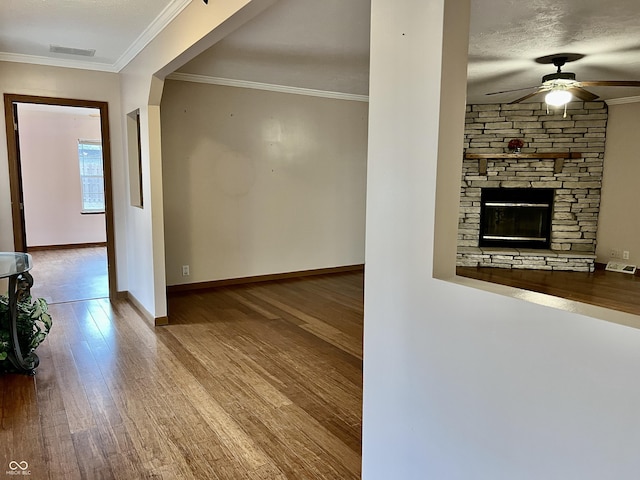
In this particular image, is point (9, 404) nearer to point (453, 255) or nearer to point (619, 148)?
point (453, 255)

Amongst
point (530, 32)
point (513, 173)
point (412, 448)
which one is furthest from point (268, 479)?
point (513, 173)

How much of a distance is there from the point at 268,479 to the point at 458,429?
3.40ft

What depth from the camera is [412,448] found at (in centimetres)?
158

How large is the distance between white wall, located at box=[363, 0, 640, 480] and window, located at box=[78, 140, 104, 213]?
27.0ft

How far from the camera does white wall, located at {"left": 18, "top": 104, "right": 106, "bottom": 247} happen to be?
7.99 meters

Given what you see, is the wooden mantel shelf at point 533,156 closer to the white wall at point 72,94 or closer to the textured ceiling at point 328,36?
the textured ceiling at point 328,36

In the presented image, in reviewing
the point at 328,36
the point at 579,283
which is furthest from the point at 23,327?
the point at 579,283

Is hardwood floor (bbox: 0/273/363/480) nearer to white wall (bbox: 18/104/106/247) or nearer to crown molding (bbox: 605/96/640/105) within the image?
white wall (bbox: 18/104/106/247)

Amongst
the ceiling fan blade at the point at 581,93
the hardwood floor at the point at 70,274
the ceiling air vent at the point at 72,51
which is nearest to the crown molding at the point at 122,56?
the ceiling air vent at the point at 72,51

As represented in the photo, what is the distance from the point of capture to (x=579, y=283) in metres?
5.59

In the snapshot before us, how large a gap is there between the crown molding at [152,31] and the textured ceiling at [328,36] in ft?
0.12

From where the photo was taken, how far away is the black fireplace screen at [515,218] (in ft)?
22.2

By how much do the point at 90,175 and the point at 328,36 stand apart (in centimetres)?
675

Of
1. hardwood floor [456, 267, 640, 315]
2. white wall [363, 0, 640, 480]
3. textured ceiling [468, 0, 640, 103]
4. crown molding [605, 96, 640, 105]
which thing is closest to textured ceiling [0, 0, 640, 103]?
textured ceiling [468, 0, 640, 103]
